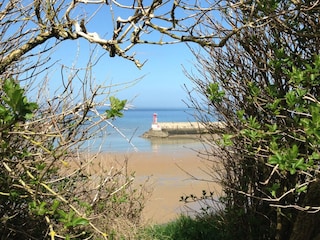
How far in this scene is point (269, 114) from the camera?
439 cm

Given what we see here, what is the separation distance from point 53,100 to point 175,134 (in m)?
33.9

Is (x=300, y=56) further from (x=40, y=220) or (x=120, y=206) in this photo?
(x=120, y=206)

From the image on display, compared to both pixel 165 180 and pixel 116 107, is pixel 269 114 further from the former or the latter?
pixel 165 180

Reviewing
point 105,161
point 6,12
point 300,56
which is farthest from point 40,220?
point 105,161

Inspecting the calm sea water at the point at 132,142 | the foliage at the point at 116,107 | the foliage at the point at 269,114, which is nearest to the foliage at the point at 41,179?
the foliage at the point at 116,107

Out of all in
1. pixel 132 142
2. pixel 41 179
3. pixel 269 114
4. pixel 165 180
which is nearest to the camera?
pixel 41 179

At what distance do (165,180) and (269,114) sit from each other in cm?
1142

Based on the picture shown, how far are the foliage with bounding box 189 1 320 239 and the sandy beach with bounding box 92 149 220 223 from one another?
1.41 meters

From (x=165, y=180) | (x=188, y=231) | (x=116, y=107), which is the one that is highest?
(x=116, y=107)

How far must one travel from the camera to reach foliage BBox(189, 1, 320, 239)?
349cm

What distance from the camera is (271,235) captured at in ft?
16.0

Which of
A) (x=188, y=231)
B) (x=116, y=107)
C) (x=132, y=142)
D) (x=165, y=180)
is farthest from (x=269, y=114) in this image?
(x=165, y=180)

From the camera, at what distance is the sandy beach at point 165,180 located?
955 centimetres

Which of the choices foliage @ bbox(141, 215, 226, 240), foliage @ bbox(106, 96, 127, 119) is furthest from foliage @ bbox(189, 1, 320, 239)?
foliage @ bbox(106, 96, 127, 119)
